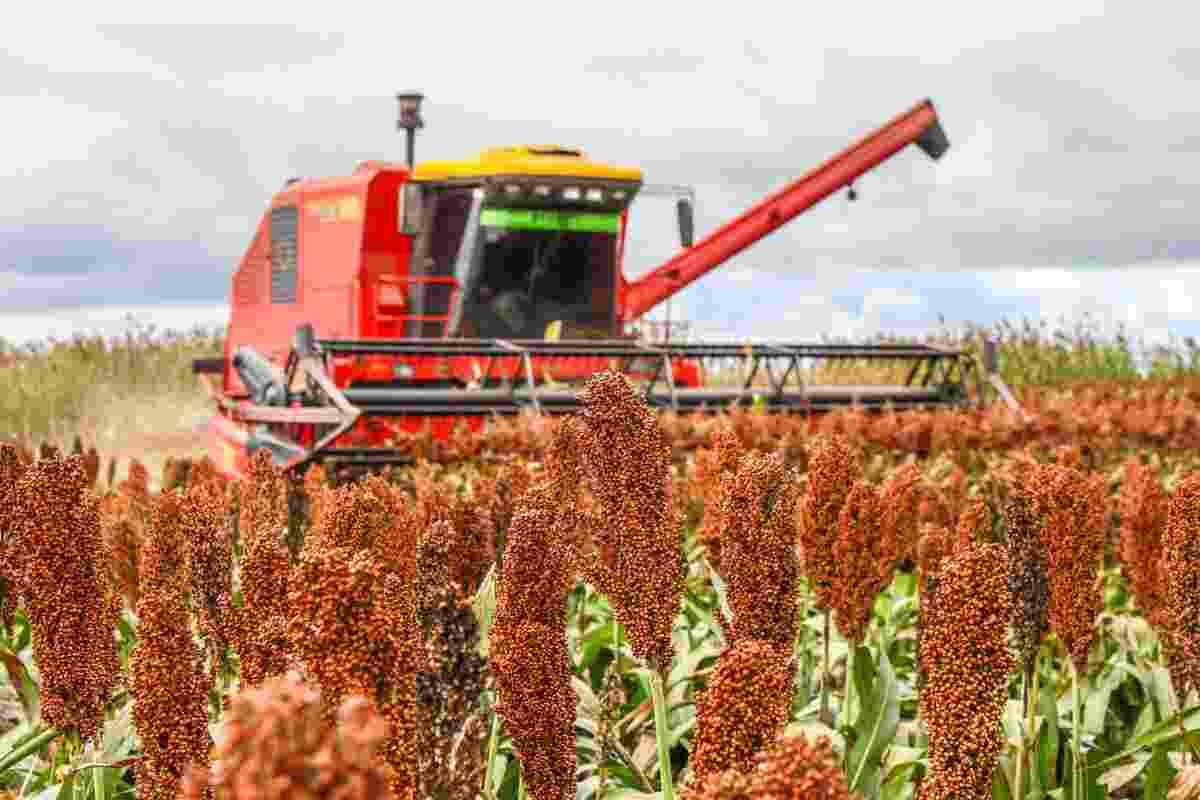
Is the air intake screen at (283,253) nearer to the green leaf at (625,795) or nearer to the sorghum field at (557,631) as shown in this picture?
the sorghum field at (557,631)

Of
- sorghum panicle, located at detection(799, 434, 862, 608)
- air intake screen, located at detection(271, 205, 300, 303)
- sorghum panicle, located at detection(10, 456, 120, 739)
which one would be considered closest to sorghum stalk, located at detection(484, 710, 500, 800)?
sorghum panicle, located at detection(10, 456, 120, 739)

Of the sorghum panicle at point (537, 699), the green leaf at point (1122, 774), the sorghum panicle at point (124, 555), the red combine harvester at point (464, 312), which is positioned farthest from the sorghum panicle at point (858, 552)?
the red combine harvester at point (464, 312)

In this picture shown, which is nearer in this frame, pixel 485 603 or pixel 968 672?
pixel 968 672

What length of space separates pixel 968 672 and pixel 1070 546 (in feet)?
3.47

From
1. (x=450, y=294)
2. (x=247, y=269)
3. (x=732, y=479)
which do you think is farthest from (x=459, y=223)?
(x=732, y=479)

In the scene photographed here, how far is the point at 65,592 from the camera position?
1.69m

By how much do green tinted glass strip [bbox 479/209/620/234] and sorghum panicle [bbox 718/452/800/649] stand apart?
10.8 m

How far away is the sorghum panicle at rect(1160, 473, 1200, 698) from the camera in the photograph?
208cm

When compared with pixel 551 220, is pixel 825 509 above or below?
below

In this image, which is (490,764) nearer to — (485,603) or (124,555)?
(485,603)

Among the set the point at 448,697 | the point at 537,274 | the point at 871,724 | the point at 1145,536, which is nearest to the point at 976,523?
the point at 871,724

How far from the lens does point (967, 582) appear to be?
Answer: 131 centimetres

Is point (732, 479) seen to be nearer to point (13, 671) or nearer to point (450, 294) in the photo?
point (13, 671)

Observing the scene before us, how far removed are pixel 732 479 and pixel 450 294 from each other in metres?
11.5
